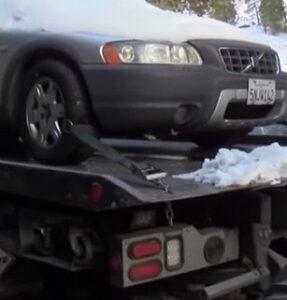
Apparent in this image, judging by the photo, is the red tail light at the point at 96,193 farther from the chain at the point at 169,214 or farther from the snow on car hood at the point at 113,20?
the snow on car hood at the point at 113,20

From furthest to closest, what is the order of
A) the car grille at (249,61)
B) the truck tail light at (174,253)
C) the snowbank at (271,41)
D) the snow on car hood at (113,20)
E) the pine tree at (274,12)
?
the pine tree at (274,12), the snowbank at (271,41), the car grille at (249,61), the snow on car hood at (113,20), the truck tail light at (174,253)

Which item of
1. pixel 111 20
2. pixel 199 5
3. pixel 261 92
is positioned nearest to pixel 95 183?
pixel 111 20

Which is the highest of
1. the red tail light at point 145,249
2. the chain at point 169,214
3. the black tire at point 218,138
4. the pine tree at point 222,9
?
the pine tree at point 222,9

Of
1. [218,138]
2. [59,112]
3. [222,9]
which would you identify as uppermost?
[222,9]

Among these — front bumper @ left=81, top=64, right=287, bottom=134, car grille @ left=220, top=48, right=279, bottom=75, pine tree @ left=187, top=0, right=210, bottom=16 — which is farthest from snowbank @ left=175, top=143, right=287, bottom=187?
pine tree @ left=187, top=0, right=210, bottom=16

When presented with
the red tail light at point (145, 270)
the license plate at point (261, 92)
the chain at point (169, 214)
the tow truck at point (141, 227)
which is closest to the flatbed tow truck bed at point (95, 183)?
the tow truck at point (141, 227)

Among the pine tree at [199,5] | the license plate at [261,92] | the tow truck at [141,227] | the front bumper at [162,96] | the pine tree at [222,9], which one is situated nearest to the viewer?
the tow truck at [141,227]

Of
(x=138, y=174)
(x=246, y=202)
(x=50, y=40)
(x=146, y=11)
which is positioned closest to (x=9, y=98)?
(x=50, y=40)

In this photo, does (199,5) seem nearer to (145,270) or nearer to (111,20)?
(111,20)

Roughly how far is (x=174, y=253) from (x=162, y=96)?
0.91m

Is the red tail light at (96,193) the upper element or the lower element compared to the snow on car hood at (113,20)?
lower

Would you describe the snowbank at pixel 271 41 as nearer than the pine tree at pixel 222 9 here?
Yes

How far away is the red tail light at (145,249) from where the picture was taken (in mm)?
3818

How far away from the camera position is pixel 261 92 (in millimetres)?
4754
